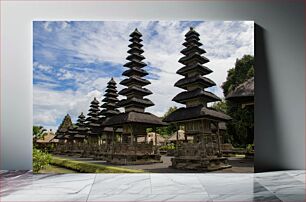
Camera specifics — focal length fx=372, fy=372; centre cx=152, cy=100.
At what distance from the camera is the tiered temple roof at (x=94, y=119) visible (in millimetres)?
6043

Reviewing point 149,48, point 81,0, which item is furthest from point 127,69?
point 81,0

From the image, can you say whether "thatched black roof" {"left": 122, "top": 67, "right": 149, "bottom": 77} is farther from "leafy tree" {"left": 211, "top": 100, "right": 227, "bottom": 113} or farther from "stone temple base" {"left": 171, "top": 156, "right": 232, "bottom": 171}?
"stone temple base" {"left": 171, "top": 156, "right": 232, "bottom": 171}

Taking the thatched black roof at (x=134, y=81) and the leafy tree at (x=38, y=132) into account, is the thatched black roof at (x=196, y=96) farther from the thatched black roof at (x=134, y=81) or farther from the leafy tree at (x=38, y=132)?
the leafy tree at (x=38, y=132)

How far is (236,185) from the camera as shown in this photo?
5.05 m

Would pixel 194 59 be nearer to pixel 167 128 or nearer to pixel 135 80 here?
pixel 135 80

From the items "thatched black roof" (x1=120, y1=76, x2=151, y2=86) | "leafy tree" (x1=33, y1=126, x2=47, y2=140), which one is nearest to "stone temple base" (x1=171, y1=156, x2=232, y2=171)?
"thatched black roof" (x1=120, y1=76, x2=151, y2=86)

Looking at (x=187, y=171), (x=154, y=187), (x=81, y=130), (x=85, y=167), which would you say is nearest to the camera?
(x=154, y=187)

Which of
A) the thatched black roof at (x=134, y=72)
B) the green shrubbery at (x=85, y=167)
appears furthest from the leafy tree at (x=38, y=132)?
the thatched black roof at (x=134, y=72)

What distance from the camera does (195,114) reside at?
19.8 feet

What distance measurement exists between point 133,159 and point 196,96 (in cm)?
→ 145

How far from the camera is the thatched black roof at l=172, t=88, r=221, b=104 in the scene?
5980 mm

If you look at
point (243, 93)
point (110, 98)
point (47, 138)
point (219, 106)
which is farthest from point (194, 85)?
point (47, 138)

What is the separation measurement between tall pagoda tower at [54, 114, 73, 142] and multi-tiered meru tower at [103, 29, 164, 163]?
713mm

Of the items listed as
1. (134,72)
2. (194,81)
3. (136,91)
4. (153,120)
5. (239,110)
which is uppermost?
(134,72)
